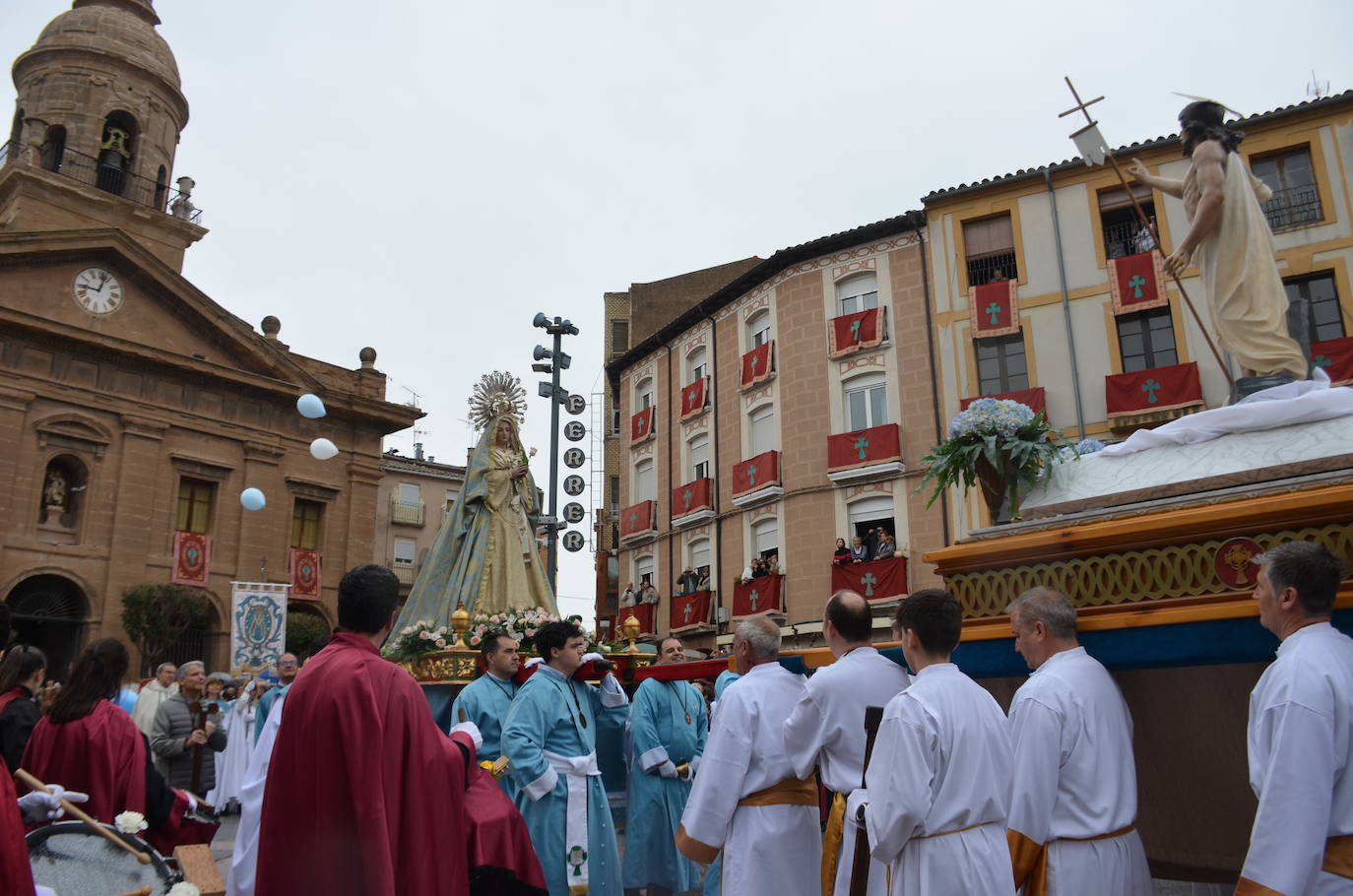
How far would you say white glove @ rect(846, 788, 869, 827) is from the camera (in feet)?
13.2

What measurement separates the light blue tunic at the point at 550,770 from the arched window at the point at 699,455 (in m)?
22.1

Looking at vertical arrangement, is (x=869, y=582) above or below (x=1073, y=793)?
above

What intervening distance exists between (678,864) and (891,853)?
153 inches

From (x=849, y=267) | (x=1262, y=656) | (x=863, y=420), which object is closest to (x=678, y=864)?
(x=1262, y=656)

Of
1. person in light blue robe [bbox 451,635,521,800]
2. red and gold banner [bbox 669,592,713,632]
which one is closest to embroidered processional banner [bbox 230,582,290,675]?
red and gold banner [bbox 669,592,713,632]

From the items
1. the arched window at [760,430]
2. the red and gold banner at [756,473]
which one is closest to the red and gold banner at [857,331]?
the arched window at [760,430]

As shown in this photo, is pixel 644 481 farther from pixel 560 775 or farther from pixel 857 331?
pixel 560 775

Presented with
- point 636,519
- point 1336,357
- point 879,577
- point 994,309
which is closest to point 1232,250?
point 1336,357

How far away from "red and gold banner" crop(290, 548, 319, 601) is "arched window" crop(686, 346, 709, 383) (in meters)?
13.2

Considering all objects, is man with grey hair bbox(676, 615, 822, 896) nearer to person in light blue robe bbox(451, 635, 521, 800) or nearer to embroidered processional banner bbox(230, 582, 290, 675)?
person in light blue robe bbox(451, 635, 521, 800)

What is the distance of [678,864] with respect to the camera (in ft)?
23.2

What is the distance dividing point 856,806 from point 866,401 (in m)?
20.9

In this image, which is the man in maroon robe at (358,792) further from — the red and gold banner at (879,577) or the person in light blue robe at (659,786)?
the red and gold banner at (879,577)

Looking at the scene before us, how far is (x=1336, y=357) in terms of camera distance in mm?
18500
